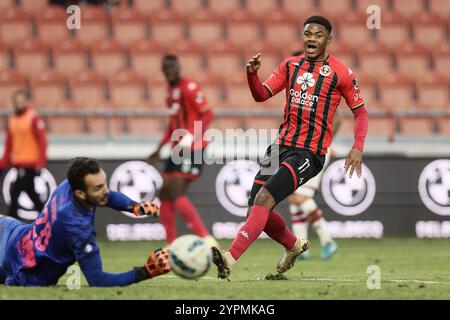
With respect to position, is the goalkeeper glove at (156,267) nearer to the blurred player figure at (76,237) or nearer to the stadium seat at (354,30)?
the blurred player figure at (76,237)

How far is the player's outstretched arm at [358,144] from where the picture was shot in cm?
737

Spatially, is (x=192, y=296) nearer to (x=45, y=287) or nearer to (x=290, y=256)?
(x=45, y=287)

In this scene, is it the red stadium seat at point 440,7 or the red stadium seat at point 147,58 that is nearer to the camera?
the red stadium seat at point 147,58

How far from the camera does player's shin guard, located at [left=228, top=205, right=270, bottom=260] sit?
7.22 m

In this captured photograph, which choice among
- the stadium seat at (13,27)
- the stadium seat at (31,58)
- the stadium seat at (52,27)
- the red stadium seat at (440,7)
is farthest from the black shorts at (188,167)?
the red stadium seat at (440,7)

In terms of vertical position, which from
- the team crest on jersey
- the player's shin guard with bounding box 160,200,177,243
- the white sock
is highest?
the team crest on jersey

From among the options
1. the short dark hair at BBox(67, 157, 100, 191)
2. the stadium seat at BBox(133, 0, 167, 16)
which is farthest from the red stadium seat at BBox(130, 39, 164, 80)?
the short dark hair at BBox(67, 157, 100, 191)

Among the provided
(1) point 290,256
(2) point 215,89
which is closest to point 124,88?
(2) point 215,89

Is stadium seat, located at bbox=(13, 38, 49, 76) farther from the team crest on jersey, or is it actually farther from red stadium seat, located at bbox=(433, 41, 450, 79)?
the team crest on jersey

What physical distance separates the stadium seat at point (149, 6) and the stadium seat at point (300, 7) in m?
2.22

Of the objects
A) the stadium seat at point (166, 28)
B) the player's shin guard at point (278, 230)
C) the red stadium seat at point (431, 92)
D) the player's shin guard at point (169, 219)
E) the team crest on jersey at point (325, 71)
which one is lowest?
the player's shin guard at point (169, 219)

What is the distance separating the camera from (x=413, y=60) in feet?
55.6

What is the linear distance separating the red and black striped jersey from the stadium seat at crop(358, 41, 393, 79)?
9023 mm

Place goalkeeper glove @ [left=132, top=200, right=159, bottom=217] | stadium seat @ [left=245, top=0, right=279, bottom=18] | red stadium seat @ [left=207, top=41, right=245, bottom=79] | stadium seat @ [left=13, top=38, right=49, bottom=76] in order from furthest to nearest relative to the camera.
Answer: stadium seat @ [left=245, top=0, right=279, bottom=18]
red stadium seat @ [left=207, top=41, right=245, bottom=79]
stadium seat @ [left=13, top=38, right=49, bottom=76]
goalkeeper glove @ [left=132, top=200, right=159, bottom=217]
